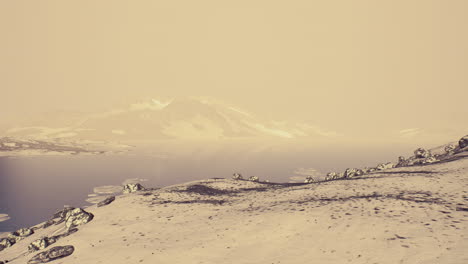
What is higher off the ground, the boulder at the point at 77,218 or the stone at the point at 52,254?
the boulder at the point at 77,218

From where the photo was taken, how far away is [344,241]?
16.5 metres

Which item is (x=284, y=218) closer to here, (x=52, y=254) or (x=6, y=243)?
(x=52, y=254)

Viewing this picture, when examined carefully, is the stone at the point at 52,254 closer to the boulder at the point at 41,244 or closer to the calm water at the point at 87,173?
the boulder at the point at 41,244

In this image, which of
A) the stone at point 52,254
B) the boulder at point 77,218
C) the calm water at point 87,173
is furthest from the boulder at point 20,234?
the calm water at point 87,173

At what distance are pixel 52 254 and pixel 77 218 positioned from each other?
5.28 m

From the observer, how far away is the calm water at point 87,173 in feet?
182

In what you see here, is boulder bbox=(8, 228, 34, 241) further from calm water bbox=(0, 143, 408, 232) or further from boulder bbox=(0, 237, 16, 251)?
calm water bbox=(0, 143, 408, 232)

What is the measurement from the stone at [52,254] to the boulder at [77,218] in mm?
4193

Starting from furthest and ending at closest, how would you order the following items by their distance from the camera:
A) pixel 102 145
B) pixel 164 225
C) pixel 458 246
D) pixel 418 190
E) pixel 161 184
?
pixel 102 145, pixel 161 184, pixel 418 190, pixel 164 225, pixel 458 246

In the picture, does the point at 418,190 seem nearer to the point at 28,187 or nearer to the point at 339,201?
the point at 339,201

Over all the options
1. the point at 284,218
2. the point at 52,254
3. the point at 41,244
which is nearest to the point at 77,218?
the point at 41,244

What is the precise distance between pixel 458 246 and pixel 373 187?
1236cm

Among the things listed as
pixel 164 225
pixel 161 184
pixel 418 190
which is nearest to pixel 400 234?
pixel 418 190

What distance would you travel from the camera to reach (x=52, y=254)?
18.9 metres
